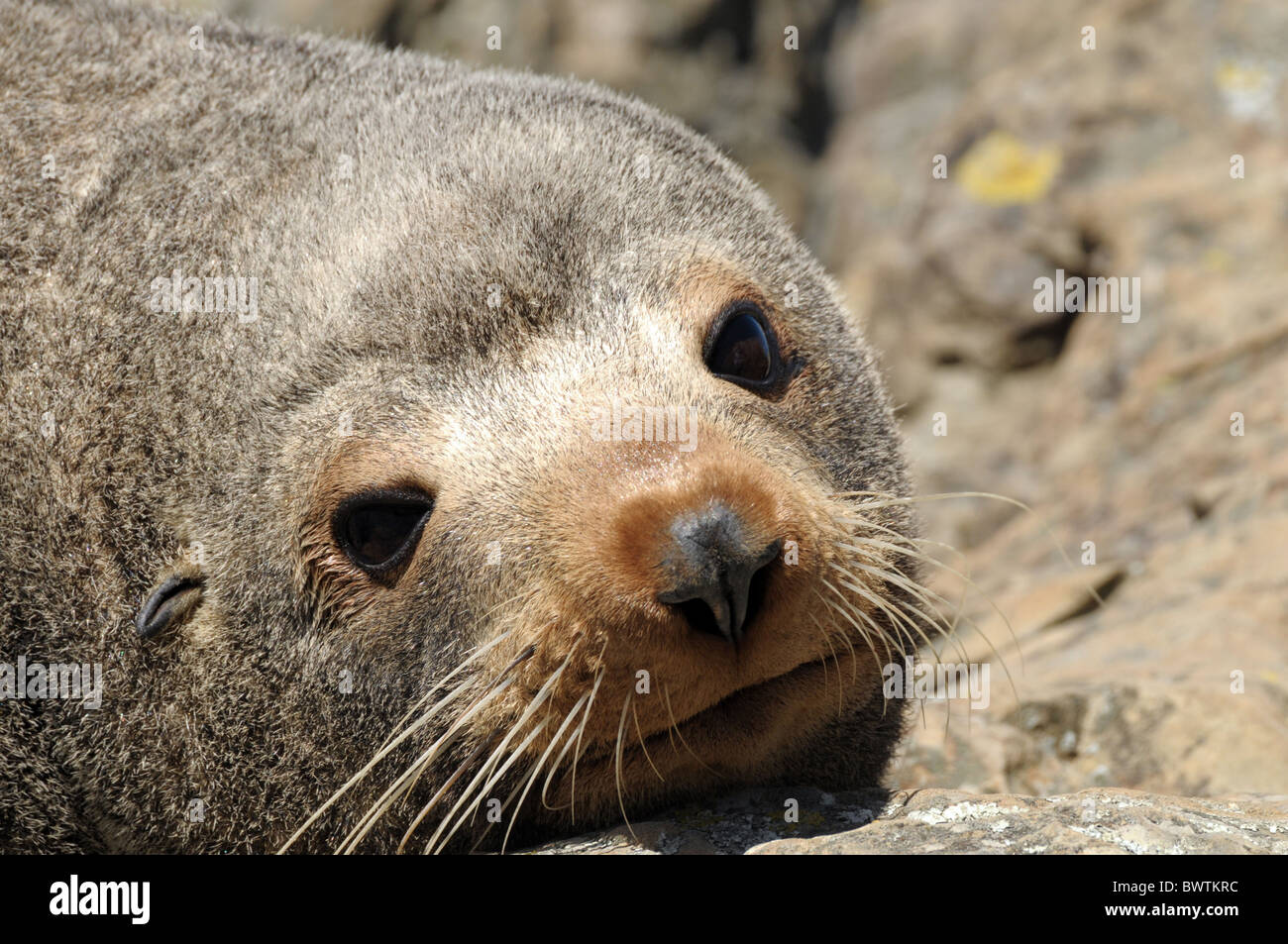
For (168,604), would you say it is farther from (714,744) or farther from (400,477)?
(714,744)

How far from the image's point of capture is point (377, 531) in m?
4.02

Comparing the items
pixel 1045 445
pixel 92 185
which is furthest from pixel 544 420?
pixel 1045 445

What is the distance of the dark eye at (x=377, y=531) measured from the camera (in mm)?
3994

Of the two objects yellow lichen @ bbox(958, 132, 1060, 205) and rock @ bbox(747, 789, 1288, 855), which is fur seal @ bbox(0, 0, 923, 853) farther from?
yellow lichen @ bbox(958, 132, 1060, 205)

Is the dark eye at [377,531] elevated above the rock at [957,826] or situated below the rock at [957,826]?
above

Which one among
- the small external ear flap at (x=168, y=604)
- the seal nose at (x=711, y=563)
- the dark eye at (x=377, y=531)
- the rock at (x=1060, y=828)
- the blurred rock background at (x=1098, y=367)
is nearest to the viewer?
the seal nose at (x=711, y=563)

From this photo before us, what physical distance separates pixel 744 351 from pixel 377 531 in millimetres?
1261

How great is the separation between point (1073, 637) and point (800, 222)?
7.87 m

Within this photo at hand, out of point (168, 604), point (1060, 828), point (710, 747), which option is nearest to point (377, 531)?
point (168, 604)

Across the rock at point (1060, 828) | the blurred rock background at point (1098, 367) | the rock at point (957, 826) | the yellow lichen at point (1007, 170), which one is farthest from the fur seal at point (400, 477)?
the yellow lichen at point (1007, 170)

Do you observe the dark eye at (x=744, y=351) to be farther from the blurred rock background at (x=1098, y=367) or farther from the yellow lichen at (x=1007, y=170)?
the yellow lichen at (x=1007, y=170)

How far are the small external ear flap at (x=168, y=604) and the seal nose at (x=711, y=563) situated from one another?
171 cm

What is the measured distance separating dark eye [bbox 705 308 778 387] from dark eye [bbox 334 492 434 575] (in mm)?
1022

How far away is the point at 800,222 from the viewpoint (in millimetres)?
13812
